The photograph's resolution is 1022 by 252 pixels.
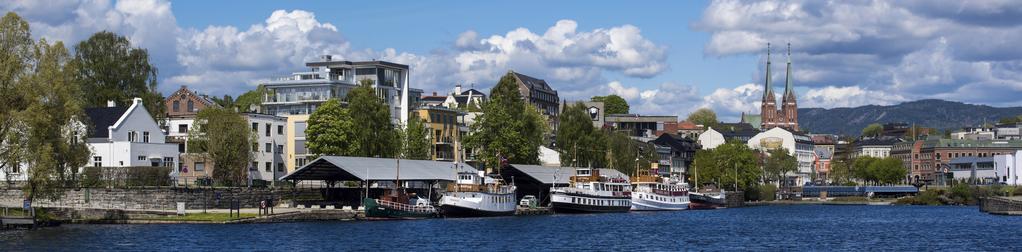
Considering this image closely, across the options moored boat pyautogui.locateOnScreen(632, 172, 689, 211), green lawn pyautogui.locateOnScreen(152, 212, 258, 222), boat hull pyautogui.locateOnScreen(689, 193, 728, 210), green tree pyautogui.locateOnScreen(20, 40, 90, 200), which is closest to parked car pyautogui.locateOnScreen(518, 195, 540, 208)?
moored boat pyautogui.locateOnScreen(632, 172, 689, 211)

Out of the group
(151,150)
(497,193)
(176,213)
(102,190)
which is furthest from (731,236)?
(151,150)

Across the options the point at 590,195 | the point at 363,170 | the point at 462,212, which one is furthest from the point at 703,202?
the point at 363,170

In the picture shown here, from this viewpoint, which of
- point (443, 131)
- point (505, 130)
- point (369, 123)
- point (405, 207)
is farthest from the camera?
point (443, 131)

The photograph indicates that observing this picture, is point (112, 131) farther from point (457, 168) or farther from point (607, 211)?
point (607, 211)

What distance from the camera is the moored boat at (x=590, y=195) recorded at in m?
136

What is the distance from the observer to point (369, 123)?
128625mm

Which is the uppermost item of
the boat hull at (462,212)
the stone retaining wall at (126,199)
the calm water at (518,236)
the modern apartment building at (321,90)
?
the modern apartment building at (321,90)

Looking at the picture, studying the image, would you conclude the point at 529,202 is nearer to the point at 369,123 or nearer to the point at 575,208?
the point at 575,208

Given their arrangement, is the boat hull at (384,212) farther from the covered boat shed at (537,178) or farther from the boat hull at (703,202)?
the boat hull at (703,202)

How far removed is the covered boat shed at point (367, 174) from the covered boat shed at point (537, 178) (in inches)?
276

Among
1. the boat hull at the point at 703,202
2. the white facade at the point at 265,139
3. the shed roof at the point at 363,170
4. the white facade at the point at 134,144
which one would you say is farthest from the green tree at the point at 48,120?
the boat hull at the point at 703,202

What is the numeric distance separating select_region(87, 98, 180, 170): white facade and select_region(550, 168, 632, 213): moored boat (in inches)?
1455

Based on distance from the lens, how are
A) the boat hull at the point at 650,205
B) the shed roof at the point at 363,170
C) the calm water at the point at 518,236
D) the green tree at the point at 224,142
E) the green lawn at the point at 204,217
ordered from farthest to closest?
the boat hull at the point at 650,205
the green tree at the point at 224,142
the shed roof at the point at 363,170
the green lawn at the point at 204,217
the calm water at the point at 518,236

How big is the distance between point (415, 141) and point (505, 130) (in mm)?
9439
